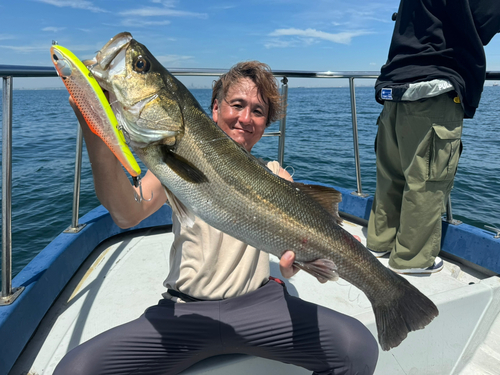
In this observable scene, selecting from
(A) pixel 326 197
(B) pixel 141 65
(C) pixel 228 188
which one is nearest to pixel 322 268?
(A) pixel 326 197

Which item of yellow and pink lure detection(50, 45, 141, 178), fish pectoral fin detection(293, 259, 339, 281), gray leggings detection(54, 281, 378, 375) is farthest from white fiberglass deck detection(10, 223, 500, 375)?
yellow and pink lure detection(50, 45, 141, 178)

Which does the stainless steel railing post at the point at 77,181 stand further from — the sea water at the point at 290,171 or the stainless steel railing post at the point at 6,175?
the sea water at the point at 290,171

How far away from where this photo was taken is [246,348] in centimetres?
199

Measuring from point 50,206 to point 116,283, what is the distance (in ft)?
20.6

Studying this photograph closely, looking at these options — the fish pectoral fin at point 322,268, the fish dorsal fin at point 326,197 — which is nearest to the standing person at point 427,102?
the fish dorsal fin at point 326,197

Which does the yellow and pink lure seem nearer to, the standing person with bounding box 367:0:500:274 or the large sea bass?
the large sea bass

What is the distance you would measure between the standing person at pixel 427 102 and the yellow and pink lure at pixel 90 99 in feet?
8.50

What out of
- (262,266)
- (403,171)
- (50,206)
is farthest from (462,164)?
(50,206)

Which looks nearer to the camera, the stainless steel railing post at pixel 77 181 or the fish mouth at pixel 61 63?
the fish mouth at pixel 61 63

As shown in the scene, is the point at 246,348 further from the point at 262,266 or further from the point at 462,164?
the point at 462,164

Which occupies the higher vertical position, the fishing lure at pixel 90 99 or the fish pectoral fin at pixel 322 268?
the fishing lure at pixel 90 99

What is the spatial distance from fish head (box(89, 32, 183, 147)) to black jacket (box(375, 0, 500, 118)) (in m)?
2.43

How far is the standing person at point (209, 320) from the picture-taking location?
176cm

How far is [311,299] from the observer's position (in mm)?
3082
